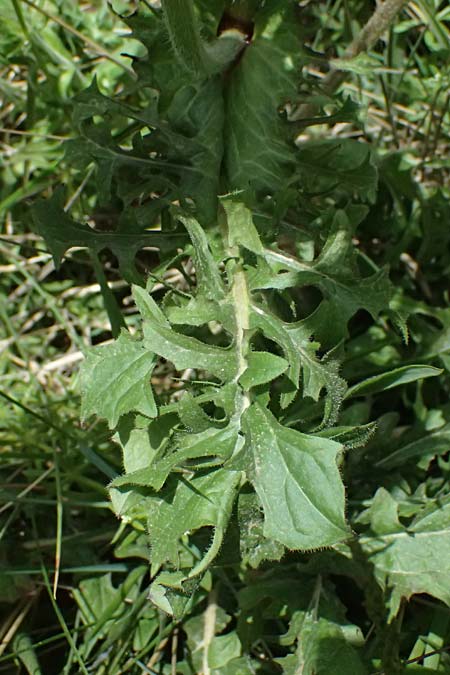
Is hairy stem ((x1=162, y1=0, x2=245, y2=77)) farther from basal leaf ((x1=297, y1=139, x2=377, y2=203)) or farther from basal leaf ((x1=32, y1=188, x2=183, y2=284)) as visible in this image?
basal leaf ((x1=32, y1=188, x2=183, y2=284))

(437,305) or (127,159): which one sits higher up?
(127,159)

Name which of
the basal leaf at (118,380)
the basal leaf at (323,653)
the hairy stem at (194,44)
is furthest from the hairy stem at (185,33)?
the basal leaf at (323,653)

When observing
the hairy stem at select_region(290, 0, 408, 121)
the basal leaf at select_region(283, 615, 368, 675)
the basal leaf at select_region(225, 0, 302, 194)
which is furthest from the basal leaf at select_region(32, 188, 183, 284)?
the basal leaf at select_region(283, 615, 368, 675)

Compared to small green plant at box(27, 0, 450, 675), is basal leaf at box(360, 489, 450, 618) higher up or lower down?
lower down

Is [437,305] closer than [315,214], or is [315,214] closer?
[315,214]

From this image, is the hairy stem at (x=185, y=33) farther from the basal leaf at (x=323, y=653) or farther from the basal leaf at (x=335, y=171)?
the basal leaf at (x=323, y=653)

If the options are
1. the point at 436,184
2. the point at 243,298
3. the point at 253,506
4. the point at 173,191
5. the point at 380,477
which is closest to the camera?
the point at 253,506

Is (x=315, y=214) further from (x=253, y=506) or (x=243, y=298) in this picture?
(x=253, y=506)

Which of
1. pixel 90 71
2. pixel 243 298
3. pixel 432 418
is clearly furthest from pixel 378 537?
pixel 90 71
